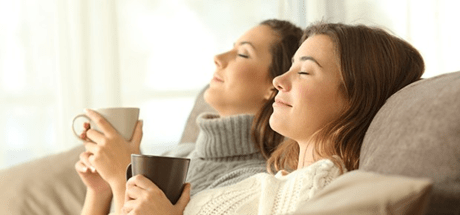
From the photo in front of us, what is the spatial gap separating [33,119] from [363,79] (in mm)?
2405

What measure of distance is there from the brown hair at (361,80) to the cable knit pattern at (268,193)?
0.08 metres

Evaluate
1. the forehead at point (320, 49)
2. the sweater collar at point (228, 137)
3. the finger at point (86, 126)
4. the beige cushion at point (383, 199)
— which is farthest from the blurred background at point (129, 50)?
the beige cushion at point (383, 199)

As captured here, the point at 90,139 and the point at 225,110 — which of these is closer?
the point at 90,139

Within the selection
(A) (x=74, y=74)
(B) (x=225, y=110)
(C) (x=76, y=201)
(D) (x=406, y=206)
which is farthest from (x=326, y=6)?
(D) (x=406, y=206)

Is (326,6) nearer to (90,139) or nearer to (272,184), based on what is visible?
(90,139)

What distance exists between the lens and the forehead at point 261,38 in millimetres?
1902

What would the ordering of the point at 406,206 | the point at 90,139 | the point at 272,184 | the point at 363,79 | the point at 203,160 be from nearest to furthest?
the point at 406,206
the point at 272,184
the point at 363,79
the point at 90,139
the point at 203,160

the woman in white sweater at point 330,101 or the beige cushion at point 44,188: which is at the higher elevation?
the woman in white sweater at point 330,101

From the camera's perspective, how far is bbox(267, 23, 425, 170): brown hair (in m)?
1.33

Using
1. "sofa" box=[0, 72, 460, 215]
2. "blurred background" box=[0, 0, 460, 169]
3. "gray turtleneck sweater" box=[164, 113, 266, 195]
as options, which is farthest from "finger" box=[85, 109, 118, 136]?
"blurred background" box=[0, 0, 460, 169]

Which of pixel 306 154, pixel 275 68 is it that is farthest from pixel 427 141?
pixel 275 68

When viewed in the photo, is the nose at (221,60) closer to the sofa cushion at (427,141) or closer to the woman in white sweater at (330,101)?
the woman in white sweater at (330,101)

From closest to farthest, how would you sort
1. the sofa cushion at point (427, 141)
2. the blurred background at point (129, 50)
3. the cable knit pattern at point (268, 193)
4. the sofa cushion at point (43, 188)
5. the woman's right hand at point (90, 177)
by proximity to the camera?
1. the sofa cushion at point (427, 141)
2. the cable knit pattern at point (268, 193)
3. the woman's right hand at point (90, 177)
4. the sofa cushion at point (43, 188)
5. the blurred background at point (129, 50)

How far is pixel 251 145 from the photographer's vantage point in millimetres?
1799
